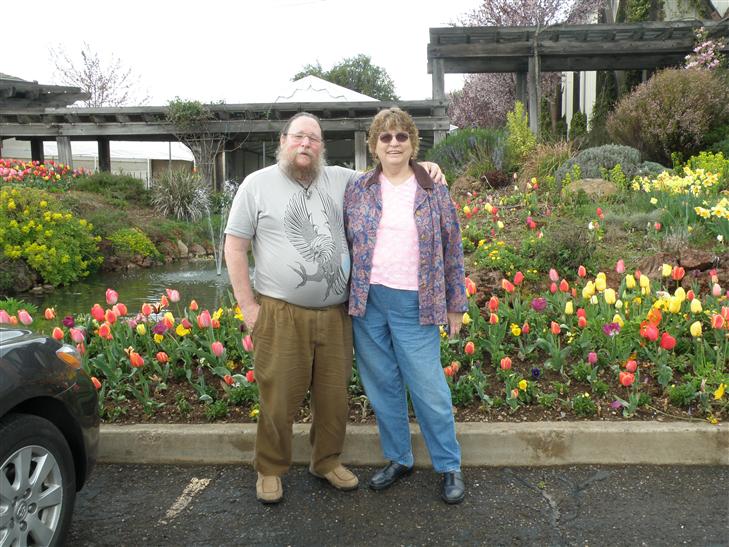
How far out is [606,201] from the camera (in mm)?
7625

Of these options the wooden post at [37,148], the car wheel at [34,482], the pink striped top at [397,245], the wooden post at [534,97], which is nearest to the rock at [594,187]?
the pink striped top at [397,245]

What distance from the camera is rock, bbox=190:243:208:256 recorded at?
45.1 ft

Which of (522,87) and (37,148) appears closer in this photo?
(522,87)

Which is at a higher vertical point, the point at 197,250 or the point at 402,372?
the point at 402,372

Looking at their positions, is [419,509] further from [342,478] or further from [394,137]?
[394,137]

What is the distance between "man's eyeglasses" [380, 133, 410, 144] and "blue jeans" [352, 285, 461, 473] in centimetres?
69

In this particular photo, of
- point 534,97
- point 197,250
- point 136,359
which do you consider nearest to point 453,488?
point 136,359

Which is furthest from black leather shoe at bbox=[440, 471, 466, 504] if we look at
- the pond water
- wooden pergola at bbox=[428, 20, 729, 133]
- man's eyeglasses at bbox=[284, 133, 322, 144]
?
wooden pergola at bbox=[428, 20, 729, 133]

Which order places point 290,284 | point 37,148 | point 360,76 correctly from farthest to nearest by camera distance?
point 360,76, point 37,148, point 290,284

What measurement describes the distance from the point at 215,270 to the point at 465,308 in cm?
834

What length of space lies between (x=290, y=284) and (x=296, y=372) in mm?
422

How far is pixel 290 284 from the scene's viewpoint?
2.85m

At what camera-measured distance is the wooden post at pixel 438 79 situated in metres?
15.7

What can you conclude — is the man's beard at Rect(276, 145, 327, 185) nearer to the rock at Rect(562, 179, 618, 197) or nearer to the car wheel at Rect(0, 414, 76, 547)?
the car wheel at Rect(0, 414, 76, 547)
